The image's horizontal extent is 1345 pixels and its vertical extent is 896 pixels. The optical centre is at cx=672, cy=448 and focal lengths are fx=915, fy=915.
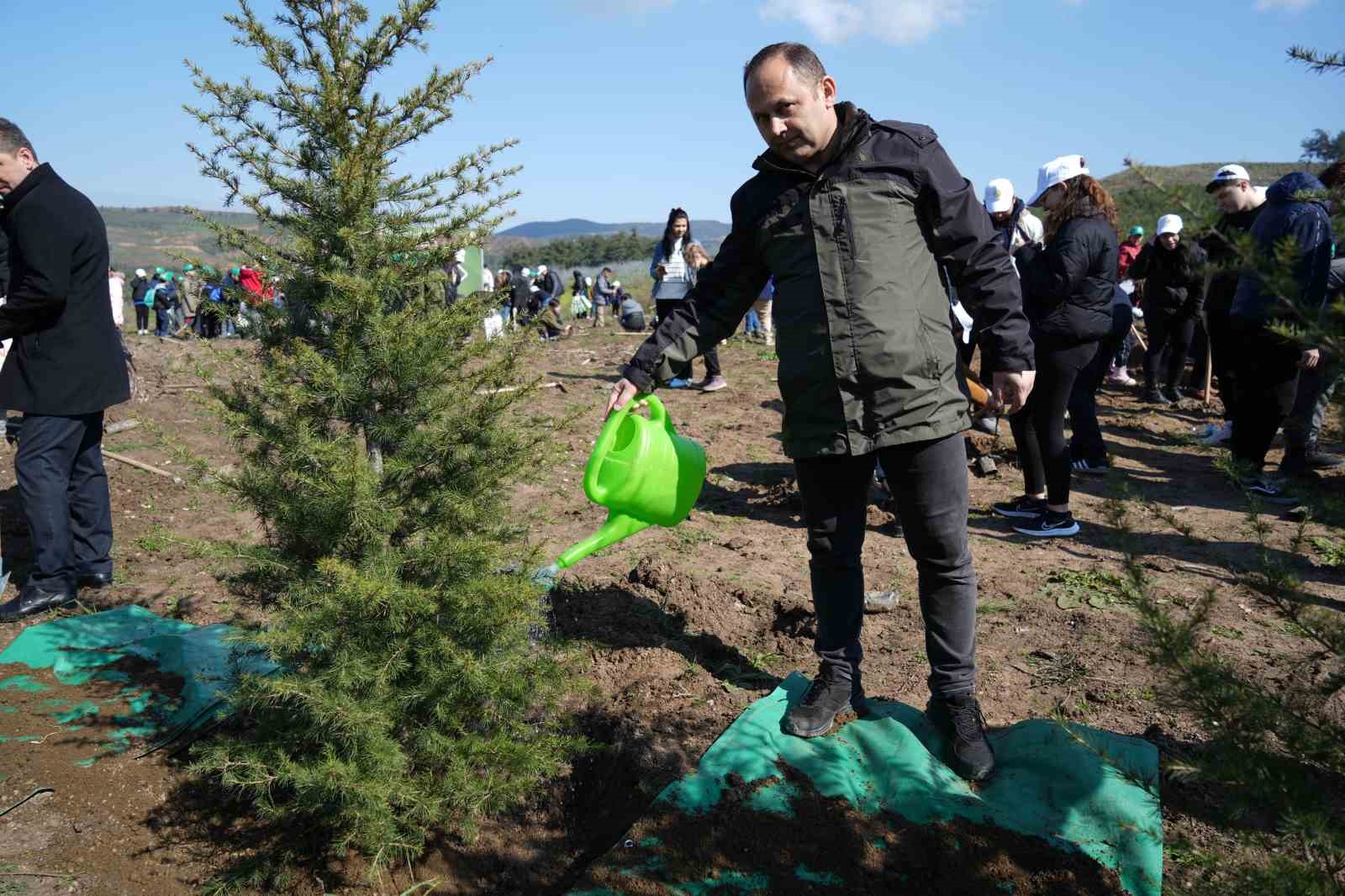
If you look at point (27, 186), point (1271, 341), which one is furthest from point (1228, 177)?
point (27, 186)

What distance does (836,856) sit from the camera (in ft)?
7.45

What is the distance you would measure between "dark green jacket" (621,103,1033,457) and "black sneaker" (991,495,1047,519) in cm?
303

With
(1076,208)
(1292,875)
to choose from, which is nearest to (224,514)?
(1076,208)

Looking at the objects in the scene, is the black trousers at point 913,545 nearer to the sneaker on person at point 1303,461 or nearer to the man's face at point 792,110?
the man's face at point 792,110

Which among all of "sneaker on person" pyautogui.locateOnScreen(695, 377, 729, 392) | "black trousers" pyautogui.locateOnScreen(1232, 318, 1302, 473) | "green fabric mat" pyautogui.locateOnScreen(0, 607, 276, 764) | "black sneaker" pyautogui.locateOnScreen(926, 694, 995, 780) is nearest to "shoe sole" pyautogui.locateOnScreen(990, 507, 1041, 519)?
"black trousers" pyautogui.locateOnScreen(1232, 318, 1302, 473)

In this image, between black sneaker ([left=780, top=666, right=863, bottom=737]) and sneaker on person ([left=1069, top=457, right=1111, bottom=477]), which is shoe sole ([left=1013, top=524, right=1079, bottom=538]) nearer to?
sneaker on person ([left=1069, top=457, right=1111, bottom=477])

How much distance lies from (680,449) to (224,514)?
3.81 metres

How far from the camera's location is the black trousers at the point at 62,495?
163 inches

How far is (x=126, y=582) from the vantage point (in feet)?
14.9

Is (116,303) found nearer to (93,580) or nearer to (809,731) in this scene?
(93,580)

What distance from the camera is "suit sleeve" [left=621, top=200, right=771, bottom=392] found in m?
→ 2.90

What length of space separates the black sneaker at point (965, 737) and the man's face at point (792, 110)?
164cm

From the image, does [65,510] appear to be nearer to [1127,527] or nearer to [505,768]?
[505,768]

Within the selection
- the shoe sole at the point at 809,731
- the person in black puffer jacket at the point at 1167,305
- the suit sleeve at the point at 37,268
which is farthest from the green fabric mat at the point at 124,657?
the person in black puffer jacket at the point at 1167,305
